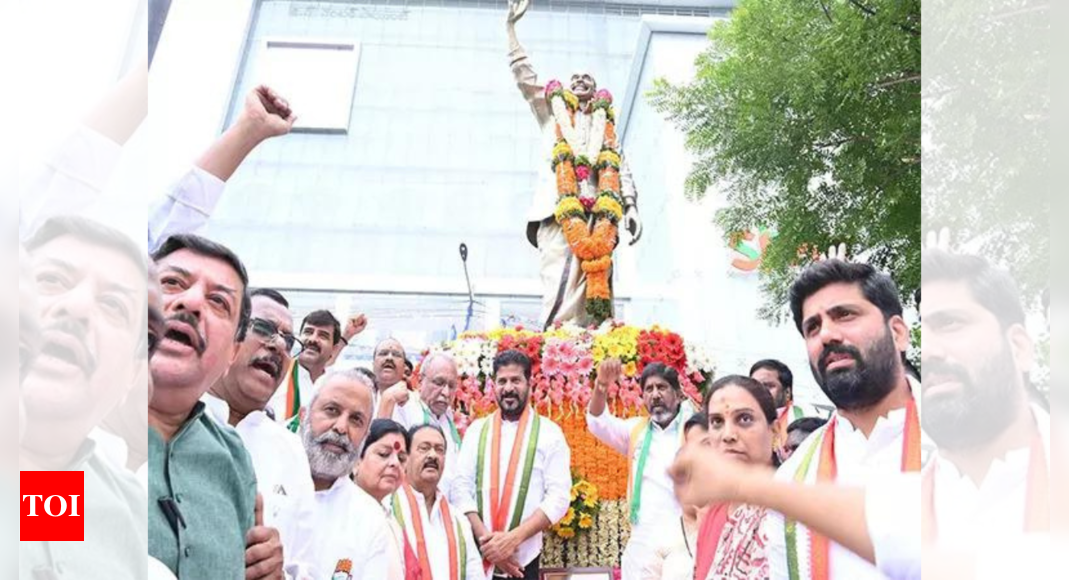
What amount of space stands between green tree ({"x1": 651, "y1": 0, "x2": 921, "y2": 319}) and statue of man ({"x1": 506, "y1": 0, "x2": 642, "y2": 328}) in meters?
1.26

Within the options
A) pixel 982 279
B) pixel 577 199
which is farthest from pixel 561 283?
pixel 982 279

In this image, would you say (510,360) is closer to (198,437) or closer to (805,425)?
(805,425)

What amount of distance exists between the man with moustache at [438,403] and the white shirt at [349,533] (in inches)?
63.2

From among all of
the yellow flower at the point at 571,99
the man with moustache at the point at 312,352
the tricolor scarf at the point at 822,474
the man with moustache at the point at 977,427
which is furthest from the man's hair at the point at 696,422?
the yellow flower at the point at 571,99

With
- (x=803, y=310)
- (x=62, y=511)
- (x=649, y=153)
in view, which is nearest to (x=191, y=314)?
(x=62, y=511)

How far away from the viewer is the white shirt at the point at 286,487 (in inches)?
93.4

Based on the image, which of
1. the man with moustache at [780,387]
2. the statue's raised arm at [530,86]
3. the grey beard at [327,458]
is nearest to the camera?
the grey beard at [327,458]

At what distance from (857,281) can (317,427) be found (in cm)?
150

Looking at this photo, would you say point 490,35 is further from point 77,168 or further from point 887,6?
point 77,168

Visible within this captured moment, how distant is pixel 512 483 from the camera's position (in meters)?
4.23

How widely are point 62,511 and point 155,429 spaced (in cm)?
35

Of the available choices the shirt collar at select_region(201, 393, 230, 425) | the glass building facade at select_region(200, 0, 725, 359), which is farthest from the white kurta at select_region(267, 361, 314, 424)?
the glass building facade at select_region(200, 0, 725, 359)

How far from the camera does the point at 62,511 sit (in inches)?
46.3

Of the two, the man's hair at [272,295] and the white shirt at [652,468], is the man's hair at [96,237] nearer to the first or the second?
the man's hair at [272,295]
